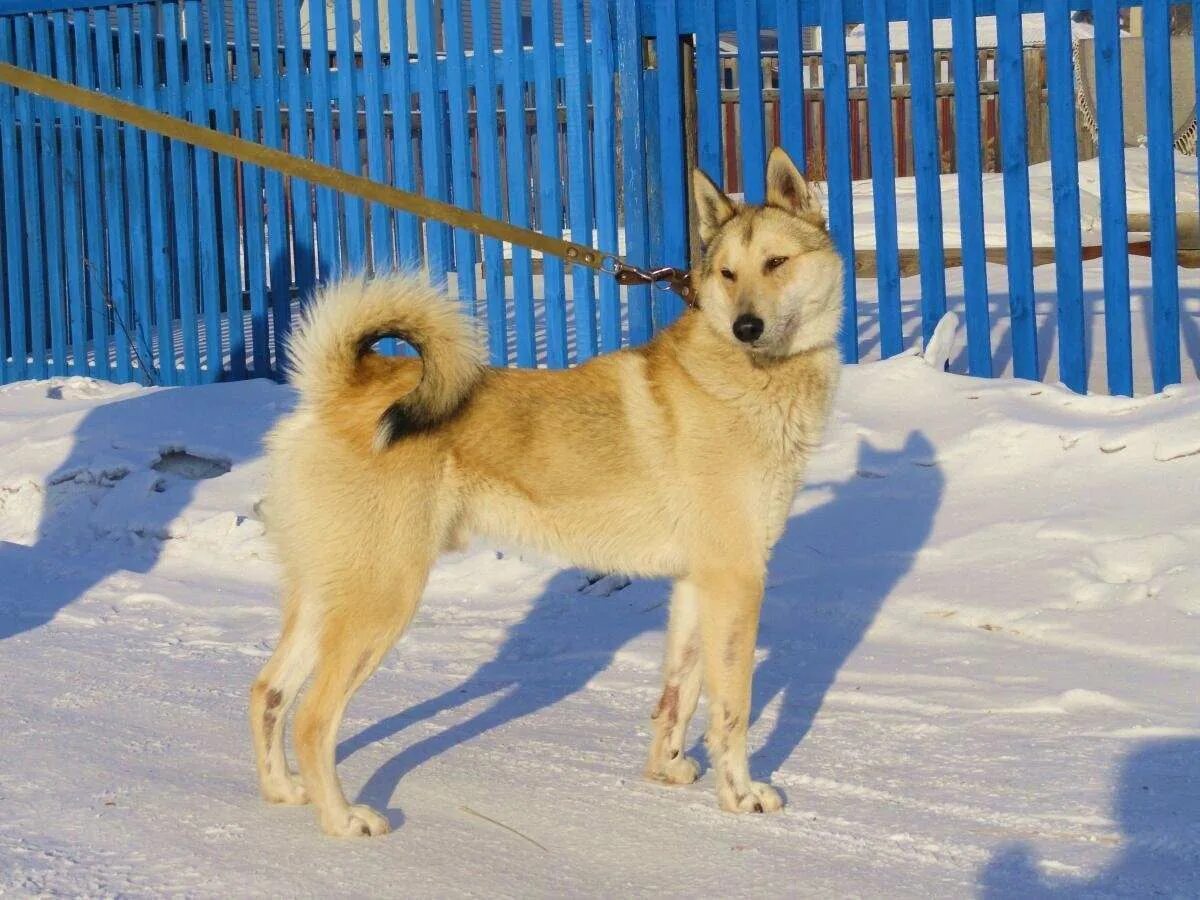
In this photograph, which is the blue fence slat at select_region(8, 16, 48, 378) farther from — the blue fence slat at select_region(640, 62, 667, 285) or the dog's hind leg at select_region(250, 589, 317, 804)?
the dog's hind leg at select_region(250, 589, 317, 804)

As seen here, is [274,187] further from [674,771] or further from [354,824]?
[354,824]

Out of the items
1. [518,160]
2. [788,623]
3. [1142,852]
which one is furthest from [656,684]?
[518,160]

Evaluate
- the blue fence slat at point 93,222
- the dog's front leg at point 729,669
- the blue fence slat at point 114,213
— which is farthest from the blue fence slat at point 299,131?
the dog's front leg at point 729,669

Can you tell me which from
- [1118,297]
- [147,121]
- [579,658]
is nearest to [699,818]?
[579,658]

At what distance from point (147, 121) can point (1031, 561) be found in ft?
11.5

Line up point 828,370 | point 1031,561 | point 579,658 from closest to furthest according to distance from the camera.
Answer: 1. point 828,370
2. point 579,658
3. point 1031,561

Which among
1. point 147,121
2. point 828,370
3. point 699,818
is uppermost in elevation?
point 147,121

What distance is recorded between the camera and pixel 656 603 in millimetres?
6016

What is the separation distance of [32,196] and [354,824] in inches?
298

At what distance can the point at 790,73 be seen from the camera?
7.79 m

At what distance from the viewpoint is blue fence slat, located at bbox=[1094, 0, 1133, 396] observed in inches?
283

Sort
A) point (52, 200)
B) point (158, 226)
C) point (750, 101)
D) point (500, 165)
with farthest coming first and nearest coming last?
1. point (52, 200)
2. point (158, 226)
3. point (500, 165)
4. point (750, 101)

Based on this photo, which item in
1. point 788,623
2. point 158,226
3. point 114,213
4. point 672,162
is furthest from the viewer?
point 114,213

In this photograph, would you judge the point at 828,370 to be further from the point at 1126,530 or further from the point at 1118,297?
the point at 1118,297
